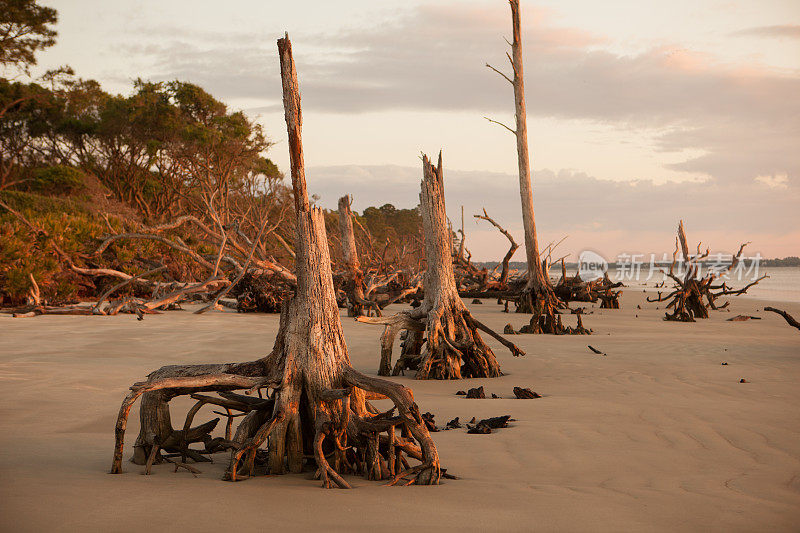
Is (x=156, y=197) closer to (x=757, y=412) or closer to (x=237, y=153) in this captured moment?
(x=237, y=153)

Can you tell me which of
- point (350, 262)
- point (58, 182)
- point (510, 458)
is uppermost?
point (58, 182)

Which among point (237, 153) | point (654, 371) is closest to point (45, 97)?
point (237, 153)

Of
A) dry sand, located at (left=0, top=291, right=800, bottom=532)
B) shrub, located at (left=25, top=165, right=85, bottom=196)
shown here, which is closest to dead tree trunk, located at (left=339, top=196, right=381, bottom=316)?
dry sand, located at (left=0, top=291, right=800, bottom=532)

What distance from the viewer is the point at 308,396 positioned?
4430 mm

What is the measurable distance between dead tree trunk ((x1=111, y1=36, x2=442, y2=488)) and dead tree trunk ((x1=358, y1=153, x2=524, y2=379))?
12.5 ft

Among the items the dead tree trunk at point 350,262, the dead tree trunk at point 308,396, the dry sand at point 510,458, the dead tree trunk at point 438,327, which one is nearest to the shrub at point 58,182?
the dead tree trunk at point 350,262

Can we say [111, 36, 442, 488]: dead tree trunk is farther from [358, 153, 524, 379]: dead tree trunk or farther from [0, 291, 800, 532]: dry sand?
[358, 153, 524, 379]: dead tree trunk

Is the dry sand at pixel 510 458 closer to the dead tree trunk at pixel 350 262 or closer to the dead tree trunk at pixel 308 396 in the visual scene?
the dead tree trunk at pixel 308 396

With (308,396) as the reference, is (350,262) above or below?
above

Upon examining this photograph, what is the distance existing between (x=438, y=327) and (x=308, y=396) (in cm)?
469

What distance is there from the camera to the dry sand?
11.3ft

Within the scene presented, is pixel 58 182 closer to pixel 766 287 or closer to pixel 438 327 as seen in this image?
pixel 438 327

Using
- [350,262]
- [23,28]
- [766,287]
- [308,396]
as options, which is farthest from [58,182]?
[766,287]

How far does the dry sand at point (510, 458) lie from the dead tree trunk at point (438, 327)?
14.7 inches
